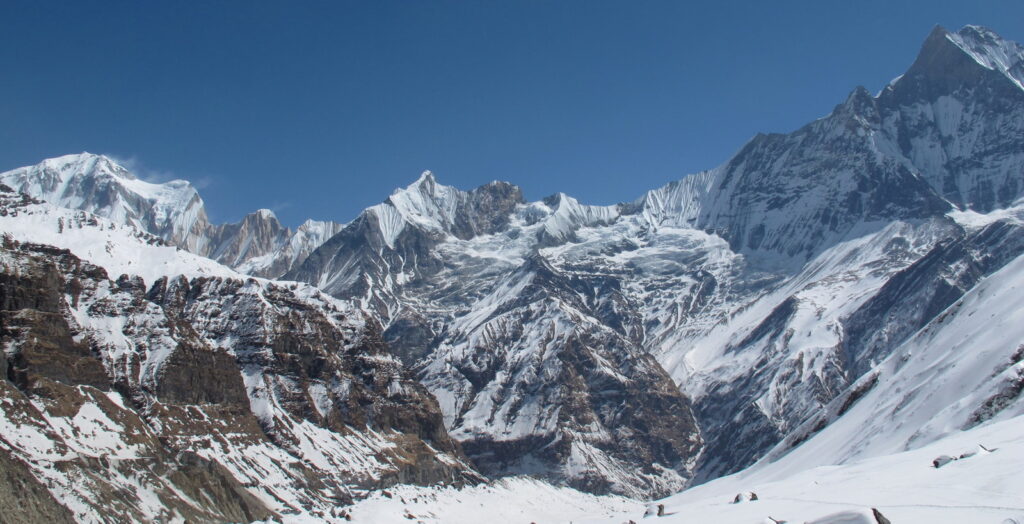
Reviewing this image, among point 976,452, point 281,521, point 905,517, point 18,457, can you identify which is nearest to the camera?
point 905,517

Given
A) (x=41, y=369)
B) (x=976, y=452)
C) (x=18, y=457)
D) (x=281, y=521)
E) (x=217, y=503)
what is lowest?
(x=976, y=452)

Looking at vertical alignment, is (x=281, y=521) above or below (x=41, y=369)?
below

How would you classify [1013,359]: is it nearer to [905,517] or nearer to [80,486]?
[905,517]

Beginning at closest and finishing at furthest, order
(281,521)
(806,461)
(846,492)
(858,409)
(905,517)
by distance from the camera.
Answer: (905,517) < (846,492) < (281,521) < (806,461) < (858,409)

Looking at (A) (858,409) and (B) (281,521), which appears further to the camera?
(A) (858,409)

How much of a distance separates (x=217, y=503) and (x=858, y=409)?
120194 mm

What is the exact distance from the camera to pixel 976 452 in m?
60.8

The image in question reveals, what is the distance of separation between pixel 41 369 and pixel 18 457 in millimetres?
46228

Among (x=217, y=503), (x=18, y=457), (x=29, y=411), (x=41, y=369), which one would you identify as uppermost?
(x=41, y=369)

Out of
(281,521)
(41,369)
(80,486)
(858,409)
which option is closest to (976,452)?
(281,521)

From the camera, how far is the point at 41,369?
197000 millimetres

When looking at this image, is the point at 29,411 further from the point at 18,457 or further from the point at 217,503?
the point at 217,503

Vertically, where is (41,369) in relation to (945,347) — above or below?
above

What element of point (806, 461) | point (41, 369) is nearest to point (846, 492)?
point (806, 461)
